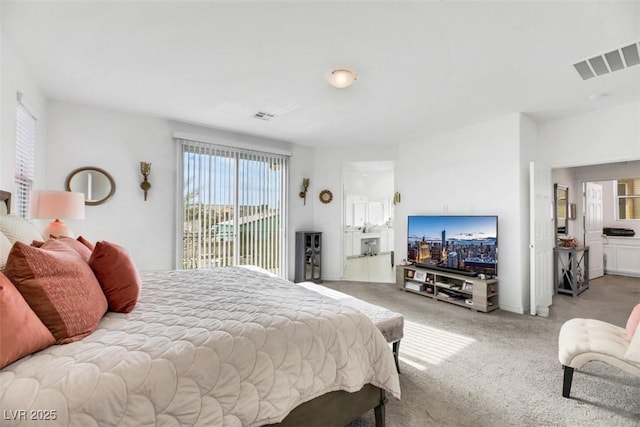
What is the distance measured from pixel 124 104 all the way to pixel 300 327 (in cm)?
356

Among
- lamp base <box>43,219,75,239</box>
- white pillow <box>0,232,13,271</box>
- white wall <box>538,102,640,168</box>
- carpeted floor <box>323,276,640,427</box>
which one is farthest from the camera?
white wall <box>538,102,640,168</box>

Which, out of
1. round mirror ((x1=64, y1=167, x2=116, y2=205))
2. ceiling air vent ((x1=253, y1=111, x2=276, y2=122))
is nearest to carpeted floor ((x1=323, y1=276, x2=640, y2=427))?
ceiling air vent ((x1=253, y1=111, x2=276, y2=122))

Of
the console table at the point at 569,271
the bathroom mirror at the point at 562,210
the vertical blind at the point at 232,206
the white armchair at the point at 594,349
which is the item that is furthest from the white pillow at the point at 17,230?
the bathroom mirror at the point at 562,210

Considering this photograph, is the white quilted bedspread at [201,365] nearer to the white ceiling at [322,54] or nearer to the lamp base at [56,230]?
the lamp base at [56,230]

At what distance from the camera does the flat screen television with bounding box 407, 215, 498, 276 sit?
3.77 metres

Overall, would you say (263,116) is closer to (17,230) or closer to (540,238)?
(17,230)

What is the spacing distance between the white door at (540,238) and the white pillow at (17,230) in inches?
187

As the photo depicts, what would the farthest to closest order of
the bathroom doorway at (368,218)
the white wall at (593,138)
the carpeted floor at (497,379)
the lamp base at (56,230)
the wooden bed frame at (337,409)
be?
the bathroom doorway at (368,218) < the white wall at (593,138) < the lamp base at (56,230) < the carpeted floor at (497,379) < the wooden bed frame at (337,409)

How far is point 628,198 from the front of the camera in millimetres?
6027

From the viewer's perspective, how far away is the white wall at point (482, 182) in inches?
145

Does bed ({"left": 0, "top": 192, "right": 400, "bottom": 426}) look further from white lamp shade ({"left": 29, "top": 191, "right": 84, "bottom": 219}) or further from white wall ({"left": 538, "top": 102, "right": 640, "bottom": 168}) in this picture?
white wall ({"left": 538, "top": 102, "right": 640, "bottom": 168})

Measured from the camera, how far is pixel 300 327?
1.37m

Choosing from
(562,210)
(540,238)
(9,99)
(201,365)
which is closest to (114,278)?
(201,365)

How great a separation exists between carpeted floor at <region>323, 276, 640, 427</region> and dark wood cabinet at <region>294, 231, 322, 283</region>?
6.80 feet
